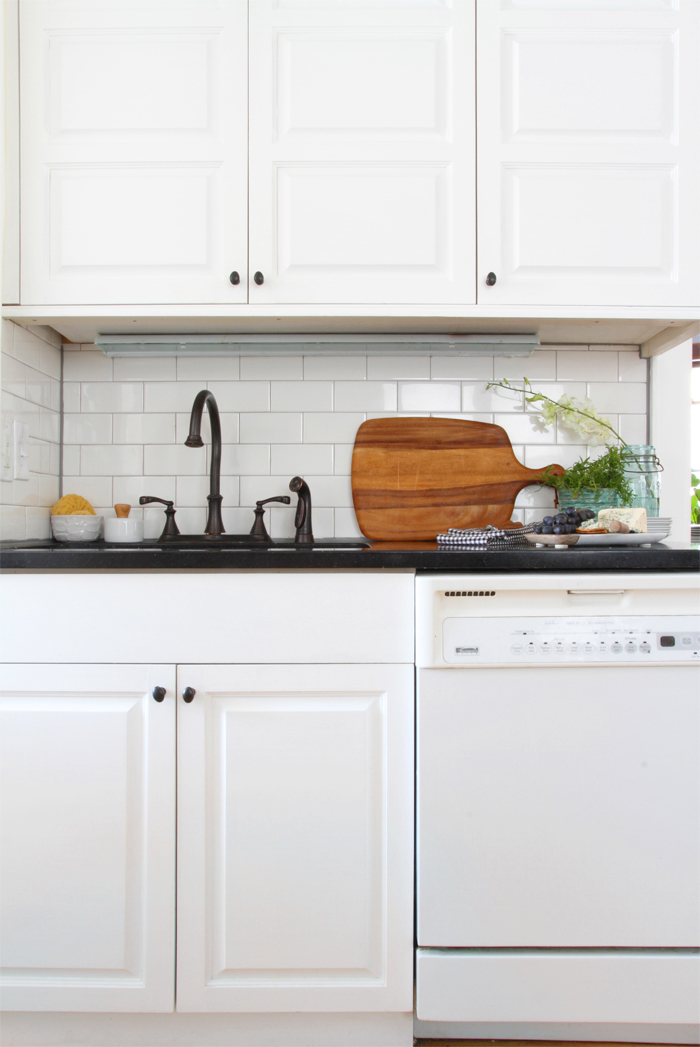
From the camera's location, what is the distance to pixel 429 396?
1.80 m

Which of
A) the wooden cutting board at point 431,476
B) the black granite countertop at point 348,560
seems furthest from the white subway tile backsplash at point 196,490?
the black granite countertop at point 348,560

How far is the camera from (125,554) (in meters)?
1.19

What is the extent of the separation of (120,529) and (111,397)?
418 mm

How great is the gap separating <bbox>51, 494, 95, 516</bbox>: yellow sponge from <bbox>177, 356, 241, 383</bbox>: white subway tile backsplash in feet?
1.46

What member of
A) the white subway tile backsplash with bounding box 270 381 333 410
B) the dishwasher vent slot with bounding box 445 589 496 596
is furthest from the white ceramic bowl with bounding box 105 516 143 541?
the dishwasher vent slot with bounding box 445 589 496 596

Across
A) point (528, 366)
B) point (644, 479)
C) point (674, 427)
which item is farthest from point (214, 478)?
point (674, 427)

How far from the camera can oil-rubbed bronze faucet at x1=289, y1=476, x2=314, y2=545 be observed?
1.62m
